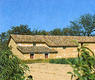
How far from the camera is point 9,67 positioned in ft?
15.1

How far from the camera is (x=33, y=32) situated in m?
56.7

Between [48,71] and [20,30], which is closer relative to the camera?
[48,71]

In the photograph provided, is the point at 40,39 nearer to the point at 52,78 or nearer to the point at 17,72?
the point at 52,78

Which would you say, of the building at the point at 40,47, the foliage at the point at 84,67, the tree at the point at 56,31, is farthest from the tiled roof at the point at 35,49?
the foliage at the point at 84,67

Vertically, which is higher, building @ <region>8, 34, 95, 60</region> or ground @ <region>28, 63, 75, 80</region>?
building @ <region>8, 34, 95, 60</region>

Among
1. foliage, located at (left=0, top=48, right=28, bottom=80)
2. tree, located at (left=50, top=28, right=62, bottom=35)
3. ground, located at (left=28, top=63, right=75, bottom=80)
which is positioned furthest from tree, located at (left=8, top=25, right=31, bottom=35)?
foliage, located at (left=0, top=48, right=28, bottom=80)

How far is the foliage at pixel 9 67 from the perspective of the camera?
14.8 ft

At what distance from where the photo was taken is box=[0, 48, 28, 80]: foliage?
452cm

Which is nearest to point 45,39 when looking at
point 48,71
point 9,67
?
point 48,71

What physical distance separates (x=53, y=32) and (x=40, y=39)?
28626 mm

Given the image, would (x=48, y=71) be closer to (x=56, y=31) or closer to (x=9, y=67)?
(x=9, y=67)

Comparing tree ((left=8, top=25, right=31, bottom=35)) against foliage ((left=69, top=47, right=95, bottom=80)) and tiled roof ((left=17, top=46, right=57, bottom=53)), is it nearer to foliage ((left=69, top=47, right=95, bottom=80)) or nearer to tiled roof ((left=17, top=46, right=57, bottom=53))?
tiled roof ((left=17, top=46, right=57, bottom=53))

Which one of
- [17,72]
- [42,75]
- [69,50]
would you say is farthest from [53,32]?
[17,72]

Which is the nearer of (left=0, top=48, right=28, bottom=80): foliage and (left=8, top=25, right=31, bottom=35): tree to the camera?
(left=0, top=48, right=28, bottom=80): foliage
